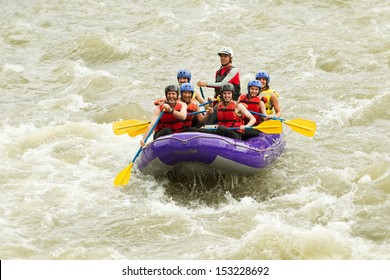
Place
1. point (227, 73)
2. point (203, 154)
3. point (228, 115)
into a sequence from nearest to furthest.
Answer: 1. point (203, 154)
2. point (228, 115)
3. point (227, 73)

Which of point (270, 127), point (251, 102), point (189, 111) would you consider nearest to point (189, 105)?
point (189, 111)

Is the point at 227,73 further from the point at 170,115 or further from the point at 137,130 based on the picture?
the point at 137,130

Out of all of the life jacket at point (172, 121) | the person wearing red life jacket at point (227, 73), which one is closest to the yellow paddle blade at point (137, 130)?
the life jacket at point (172, 121)

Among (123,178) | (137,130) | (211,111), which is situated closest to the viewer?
(123,178)

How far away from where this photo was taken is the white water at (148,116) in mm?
8461

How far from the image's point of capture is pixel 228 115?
32.7 feet

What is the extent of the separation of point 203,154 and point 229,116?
86 cm

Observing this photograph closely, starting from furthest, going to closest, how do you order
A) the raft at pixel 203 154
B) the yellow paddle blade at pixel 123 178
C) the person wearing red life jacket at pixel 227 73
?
the person wearing red life jacket at pixel 227 73
the yellow paddle blade at pixel 123 178
the raft at pixel 203 154

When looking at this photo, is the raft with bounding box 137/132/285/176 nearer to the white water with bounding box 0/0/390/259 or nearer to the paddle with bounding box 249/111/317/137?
the white water with bounding box 0/0/390/259

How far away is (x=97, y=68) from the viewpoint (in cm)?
1561

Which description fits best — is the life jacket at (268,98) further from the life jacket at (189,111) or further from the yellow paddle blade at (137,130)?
the yellow paddle blade at (137,130)

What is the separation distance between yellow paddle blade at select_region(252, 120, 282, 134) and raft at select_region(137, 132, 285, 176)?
0.15 metres

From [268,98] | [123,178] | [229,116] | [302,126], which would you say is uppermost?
[229,116]

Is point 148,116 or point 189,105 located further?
point 148,116
